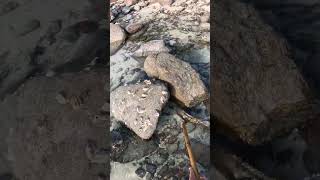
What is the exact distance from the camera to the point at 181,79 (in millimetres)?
2256

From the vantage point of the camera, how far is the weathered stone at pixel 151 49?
2.40 metres

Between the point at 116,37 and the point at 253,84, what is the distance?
2.38ft

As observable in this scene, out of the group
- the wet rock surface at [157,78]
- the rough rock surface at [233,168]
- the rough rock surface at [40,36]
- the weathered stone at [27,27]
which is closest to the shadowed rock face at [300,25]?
the wet rock surface at [157,78]

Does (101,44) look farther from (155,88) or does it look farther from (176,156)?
(176,156)

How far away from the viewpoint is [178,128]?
222 cm

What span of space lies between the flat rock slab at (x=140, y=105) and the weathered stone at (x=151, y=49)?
0.23m

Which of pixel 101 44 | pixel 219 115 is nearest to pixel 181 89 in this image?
pixel 219 115

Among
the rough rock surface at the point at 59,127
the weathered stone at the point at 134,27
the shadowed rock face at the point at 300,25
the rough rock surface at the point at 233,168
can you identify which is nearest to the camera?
the rough rock surface at the point at 233,168

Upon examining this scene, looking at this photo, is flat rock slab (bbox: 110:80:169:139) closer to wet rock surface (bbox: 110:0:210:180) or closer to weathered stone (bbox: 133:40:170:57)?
wet rock surface (bbox: 110:0:210:180)

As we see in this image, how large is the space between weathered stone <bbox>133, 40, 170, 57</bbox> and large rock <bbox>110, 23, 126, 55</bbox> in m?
0.10

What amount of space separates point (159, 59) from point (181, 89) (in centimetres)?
18

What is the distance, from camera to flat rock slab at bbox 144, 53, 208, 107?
2240mm

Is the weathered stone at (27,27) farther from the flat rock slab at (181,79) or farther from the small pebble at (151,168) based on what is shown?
the small pebble at (151,168)

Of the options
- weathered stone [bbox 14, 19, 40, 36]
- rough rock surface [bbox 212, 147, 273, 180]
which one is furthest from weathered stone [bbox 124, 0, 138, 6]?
rough rock surface [bbox 212, 147, 273, 180]
